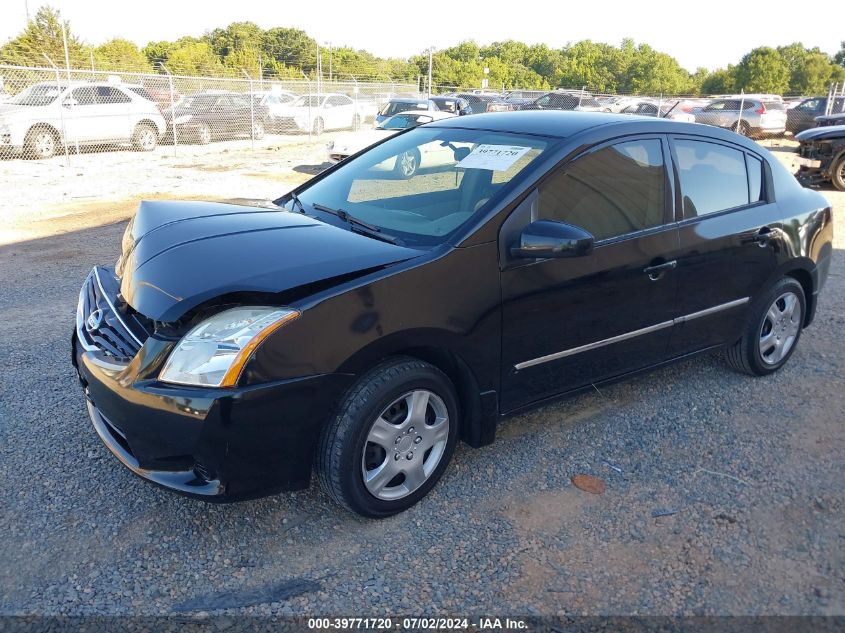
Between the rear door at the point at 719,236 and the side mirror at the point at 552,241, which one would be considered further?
the rear door at the point at 719,236

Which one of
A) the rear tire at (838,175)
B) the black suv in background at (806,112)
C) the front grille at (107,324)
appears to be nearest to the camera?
the front grille at (107,324)

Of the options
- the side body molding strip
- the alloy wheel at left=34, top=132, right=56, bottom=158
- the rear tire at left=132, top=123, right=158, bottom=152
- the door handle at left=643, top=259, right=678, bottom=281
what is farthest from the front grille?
the rear tire at left=132, top=123, right=158, bottom=152

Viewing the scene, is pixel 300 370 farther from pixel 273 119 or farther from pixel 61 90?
pixel 273 119

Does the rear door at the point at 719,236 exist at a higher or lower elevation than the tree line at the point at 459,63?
lower

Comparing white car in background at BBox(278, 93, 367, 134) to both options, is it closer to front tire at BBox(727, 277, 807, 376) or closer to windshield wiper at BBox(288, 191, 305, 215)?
windshield wiper at BBox(288, 191, 305, 215)

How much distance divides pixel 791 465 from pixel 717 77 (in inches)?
2292

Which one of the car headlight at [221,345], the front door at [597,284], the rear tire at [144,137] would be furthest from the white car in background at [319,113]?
the car headlight at [221,345]

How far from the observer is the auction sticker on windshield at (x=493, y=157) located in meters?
3.49

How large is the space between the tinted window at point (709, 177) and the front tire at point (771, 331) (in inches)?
27.4

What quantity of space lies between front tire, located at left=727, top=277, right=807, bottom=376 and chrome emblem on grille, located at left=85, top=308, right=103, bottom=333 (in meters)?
3.69

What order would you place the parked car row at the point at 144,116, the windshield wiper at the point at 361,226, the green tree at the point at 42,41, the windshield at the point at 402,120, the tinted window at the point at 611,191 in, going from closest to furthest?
the windshield wiper at the point at 361,226 → the tinted window at the point at 611,191 → the parked car row at the point at 144,116 → the windshield at the point at 402,120 → the green tree at the point at 42,41

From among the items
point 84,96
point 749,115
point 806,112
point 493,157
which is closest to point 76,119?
point 84,96

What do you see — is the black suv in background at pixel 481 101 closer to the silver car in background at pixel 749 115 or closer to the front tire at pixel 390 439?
the silver car in background at pixel 749 115

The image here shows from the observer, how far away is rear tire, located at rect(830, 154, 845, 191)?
12.8m
